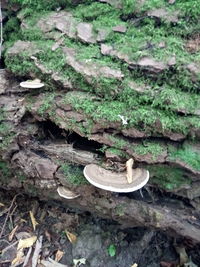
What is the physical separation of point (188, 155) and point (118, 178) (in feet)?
2.34

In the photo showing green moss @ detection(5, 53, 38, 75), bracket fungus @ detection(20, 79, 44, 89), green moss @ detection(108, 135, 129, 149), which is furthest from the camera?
green moss @ detection(5, 53, 38, 75)

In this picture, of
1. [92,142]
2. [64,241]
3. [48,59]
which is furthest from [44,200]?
[48,59]

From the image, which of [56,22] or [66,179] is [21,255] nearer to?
[66,179]

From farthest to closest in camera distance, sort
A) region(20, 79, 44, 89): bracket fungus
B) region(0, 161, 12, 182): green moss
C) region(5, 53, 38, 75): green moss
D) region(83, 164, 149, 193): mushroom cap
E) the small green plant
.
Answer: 1. the small green plant
2. region(0, 161, 12, 182): green moss
3. region(5, 53, 38, 75): green moss
4. region(20, 79, 44, 89): bracket fungus
5. region(83, 164, 149, 193): mushroom cap

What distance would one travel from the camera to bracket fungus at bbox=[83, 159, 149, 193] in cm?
297

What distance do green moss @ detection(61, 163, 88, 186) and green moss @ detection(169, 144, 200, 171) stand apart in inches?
39.3

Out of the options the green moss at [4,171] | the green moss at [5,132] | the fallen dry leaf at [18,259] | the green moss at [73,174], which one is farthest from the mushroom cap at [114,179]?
the fallen dry leaf at [18,259]

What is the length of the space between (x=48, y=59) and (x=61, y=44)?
0.22 m

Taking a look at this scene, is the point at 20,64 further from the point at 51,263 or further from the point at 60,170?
the point at 51,263

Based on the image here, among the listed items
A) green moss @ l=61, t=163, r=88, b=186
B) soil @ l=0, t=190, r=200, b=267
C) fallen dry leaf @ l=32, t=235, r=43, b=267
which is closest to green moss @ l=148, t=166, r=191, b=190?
green moss @ l=61, t=163, r=88, b=186

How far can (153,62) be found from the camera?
3127 mm

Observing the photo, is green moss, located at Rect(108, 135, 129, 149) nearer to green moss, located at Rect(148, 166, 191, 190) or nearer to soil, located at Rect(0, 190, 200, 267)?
green moss, located at Rect(148, 166, 191, 190)

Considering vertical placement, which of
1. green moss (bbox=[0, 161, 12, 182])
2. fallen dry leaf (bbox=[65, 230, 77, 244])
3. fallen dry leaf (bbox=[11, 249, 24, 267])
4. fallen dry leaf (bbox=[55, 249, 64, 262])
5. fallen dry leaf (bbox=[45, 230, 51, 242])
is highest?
green moss (bbox=[0, 161, 12, 182])

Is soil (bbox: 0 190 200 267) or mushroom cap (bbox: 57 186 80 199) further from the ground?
mushroom cap (bbox: 57 186 80 199)
